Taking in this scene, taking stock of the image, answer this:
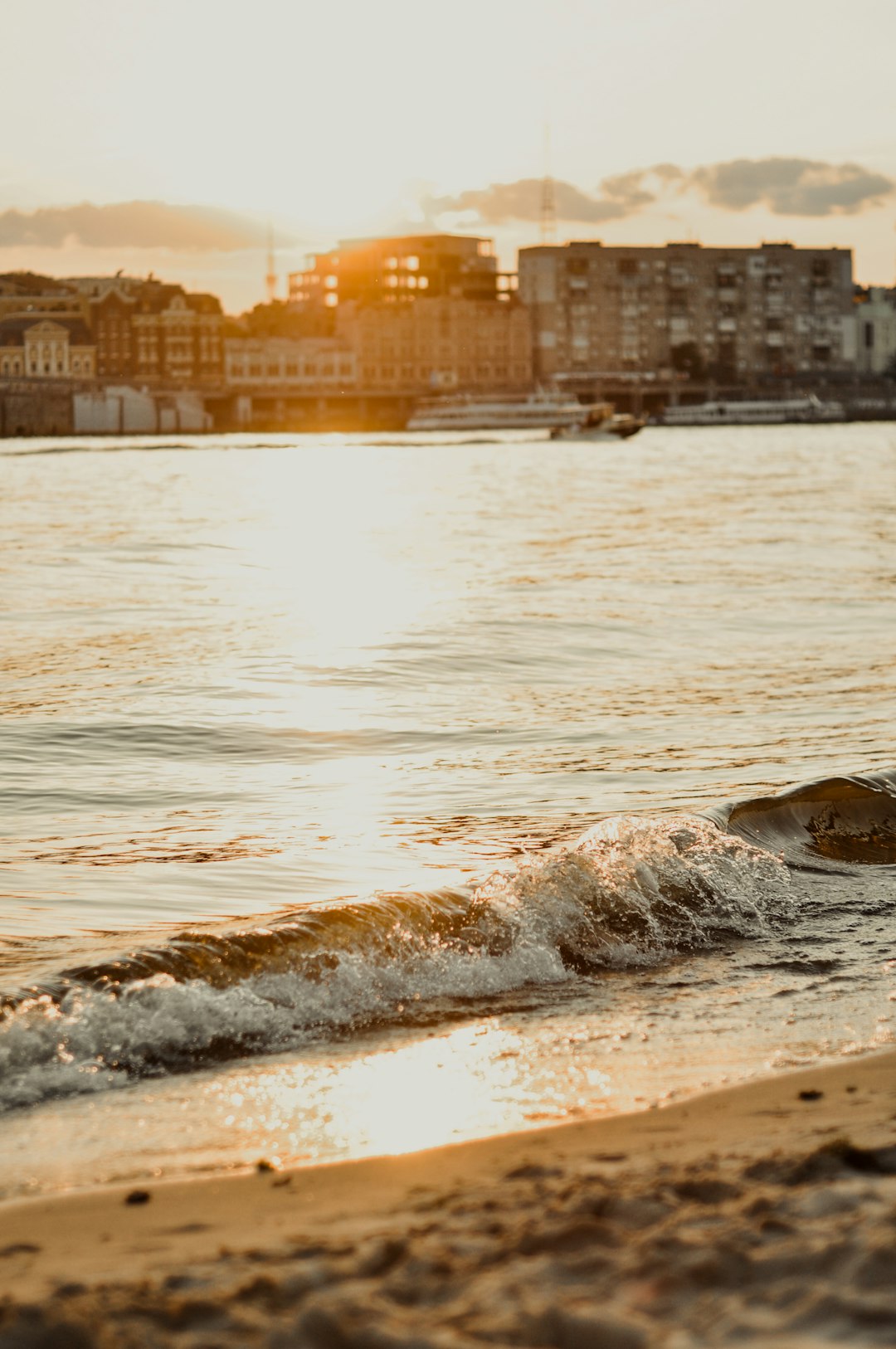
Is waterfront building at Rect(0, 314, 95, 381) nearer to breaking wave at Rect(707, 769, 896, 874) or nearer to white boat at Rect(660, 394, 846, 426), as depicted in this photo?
white boat at Rect(660, 394, 846, 426)

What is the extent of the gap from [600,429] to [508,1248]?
96.8 meters

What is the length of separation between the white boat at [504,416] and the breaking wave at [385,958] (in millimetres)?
104773

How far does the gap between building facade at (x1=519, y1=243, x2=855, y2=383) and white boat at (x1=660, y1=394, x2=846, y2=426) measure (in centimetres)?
1549

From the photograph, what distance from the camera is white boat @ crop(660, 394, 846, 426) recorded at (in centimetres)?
13362

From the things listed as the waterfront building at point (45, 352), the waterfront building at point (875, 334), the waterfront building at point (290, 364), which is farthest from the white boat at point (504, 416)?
Result: the waterfront building at point (875, 334)

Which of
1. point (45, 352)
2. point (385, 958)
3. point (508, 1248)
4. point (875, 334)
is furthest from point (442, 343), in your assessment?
point (508, 1248)

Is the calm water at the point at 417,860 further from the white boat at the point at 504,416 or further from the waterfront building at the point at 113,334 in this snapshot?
the waterfront building at the point at 113,334

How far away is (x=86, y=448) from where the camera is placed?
88.2 metres

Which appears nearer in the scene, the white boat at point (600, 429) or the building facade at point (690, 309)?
the white boat at point (600, 429)

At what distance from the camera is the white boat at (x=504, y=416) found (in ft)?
377

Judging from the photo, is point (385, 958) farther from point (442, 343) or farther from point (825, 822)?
point (442, 343)

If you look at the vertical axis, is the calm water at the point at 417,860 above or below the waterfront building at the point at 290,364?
below

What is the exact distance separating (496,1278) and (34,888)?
349 cm

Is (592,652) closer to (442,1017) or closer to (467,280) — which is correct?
(442,1017)
